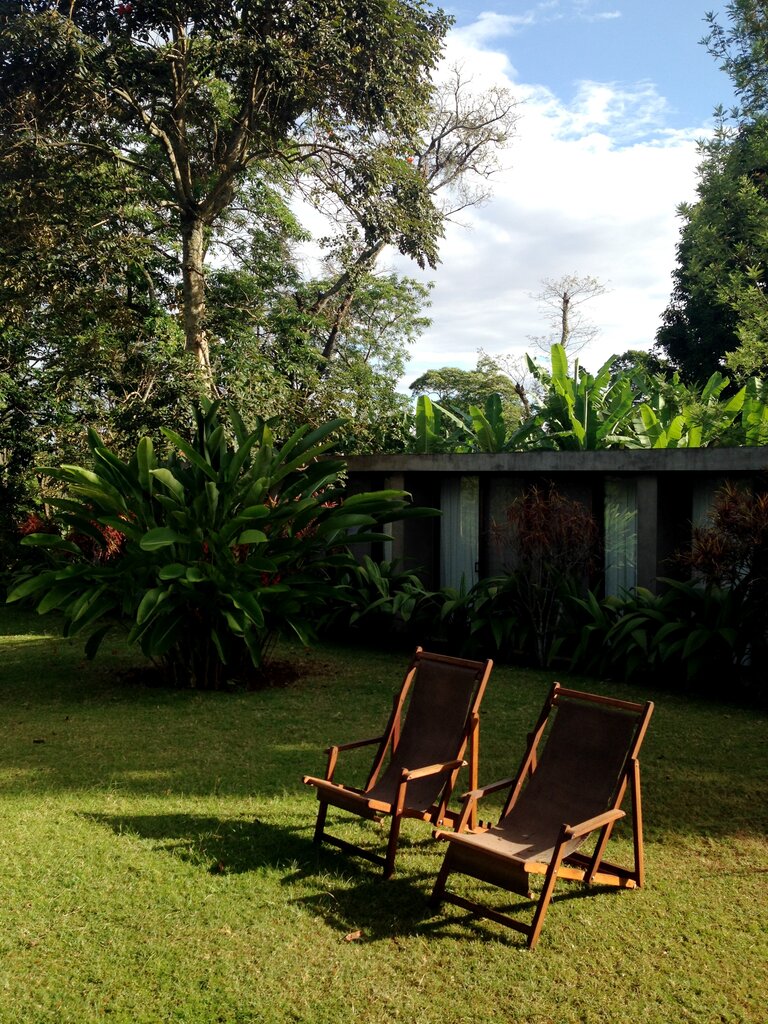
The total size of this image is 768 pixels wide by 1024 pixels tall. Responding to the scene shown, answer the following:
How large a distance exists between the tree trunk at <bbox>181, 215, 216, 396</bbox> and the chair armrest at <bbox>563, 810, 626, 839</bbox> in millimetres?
11376

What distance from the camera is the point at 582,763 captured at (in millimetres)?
4227

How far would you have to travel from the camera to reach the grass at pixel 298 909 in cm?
321

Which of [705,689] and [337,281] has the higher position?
[337,281]

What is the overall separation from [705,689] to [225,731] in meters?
4.56

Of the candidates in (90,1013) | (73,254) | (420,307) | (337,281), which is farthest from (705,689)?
(420,307)

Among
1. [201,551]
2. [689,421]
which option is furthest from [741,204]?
[201,551]

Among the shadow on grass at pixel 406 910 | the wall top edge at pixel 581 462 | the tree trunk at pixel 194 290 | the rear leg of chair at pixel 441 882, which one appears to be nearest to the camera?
the shadow on grass at pixel 406 910

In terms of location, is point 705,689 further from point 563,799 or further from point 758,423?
point 563,799

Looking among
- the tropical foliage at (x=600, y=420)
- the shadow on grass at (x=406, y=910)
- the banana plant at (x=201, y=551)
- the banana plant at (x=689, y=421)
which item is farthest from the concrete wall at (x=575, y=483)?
the shadow on grass at (x=406, y=910)

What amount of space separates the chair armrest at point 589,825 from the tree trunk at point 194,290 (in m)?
11.4

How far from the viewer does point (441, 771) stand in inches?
174

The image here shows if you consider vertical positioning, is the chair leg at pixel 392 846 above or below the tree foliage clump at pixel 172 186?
below

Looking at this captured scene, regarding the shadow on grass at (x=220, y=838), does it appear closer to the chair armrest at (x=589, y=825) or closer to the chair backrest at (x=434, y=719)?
the chair backrest at (x=434, y=719)

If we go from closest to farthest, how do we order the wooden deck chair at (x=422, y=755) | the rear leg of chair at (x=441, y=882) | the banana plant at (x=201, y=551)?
1. the rear leg of chair at (x=441, y=882)
2. the wooden deck chair at (x=422, y=755)
3. the banana plant at (x=201, y=551)
